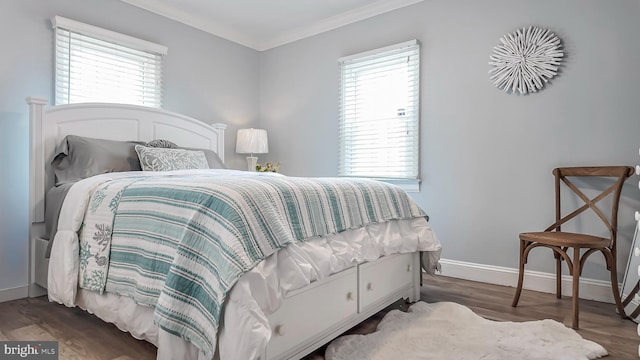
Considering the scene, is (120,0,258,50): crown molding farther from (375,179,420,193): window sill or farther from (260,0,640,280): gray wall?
(375,179,420,193): window sill

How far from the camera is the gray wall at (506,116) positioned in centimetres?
248

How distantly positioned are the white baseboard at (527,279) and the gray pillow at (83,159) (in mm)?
2728

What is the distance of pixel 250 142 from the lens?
4.05 meters

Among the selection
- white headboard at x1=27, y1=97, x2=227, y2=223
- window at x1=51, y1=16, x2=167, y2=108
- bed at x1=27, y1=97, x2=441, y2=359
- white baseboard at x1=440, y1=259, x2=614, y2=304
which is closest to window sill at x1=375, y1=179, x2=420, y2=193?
white baseboard at x1=440, y1=259, x2=614, y2=304

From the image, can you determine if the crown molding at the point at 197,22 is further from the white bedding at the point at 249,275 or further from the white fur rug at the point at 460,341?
the white fur rug at the point at 460,341

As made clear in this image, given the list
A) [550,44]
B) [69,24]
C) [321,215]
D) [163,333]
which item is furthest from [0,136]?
[550,44]

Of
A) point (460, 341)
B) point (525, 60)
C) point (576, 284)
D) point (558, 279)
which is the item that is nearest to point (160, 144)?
point (460, 341)

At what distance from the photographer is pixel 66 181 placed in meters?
2.49

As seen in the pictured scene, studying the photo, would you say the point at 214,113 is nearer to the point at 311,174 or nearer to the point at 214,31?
the point at 214,31

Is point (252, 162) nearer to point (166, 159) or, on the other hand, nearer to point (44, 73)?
point (166, 159)

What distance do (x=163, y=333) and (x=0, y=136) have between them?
7.16 feet

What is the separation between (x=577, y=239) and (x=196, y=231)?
2.10 meters

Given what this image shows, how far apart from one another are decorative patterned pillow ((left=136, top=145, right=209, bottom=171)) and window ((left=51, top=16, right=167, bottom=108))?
77cm

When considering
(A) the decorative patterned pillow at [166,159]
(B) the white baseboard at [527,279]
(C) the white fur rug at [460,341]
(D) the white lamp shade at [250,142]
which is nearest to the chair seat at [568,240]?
(C) the white fur rug at [460,341]
